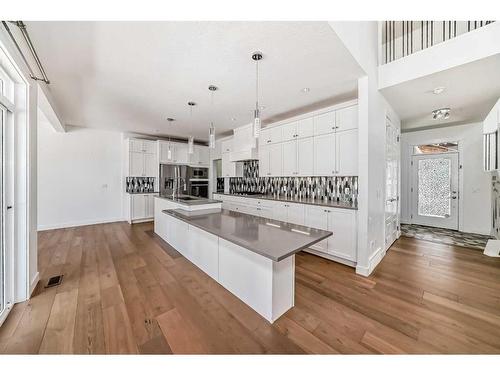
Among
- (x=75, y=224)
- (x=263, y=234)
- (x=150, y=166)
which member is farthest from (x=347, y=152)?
(x=75, y=224)

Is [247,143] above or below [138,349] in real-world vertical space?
above

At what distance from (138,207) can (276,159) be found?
4.07 metres

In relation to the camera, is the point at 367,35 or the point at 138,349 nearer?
the point at 138,349

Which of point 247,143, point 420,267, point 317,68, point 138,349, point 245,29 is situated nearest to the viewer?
point 138,349

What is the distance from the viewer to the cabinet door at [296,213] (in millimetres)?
3359

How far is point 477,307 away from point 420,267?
0.88 meters

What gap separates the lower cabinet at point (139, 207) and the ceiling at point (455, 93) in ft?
19.4

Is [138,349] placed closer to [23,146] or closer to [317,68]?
Answer: [23,146]

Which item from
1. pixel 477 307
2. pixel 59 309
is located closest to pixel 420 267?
pixel 477 307

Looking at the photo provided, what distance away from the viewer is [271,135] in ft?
14.3

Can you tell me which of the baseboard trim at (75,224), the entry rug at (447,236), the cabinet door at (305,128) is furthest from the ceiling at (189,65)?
the entry rug at (447,236)

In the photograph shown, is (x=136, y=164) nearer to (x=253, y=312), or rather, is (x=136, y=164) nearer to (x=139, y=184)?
(x=139, y=184)

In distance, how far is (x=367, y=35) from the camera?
247 cm
